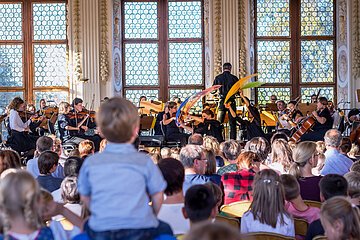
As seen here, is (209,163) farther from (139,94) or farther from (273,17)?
(273,17)

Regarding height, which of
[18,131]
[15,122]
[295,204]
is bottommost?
[295,204]

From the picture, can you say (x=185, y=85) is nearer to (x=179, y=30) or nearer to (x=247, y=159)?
(x=179, y=30)

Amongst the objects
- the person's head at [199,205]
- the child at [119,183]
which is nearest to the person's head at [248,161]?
the person's head at [199,205]

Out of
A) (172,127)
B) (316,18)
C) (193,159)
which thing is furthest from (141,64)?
(193,159)

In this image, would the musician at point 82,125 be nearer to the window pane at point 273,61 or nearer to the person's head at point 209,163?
the window pane at point 273,61

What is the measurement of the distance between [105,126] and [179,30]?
1416 cm

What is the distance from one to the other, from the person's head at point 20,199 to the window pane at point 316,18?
14738mm

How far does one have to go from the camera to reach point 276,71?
55.0 ft

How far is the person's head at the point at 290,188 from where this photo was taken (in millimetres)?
4398

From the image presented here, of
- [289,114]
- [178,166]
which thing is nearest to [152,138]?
[289,114]

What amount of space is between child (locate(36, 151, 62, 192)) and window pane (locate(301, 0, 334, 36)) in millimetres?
12199

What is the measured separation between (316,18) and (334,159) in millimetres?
10704

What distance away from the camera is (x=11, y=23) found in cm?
1650

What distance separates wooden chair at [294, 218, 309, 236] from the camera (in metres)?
4.23
